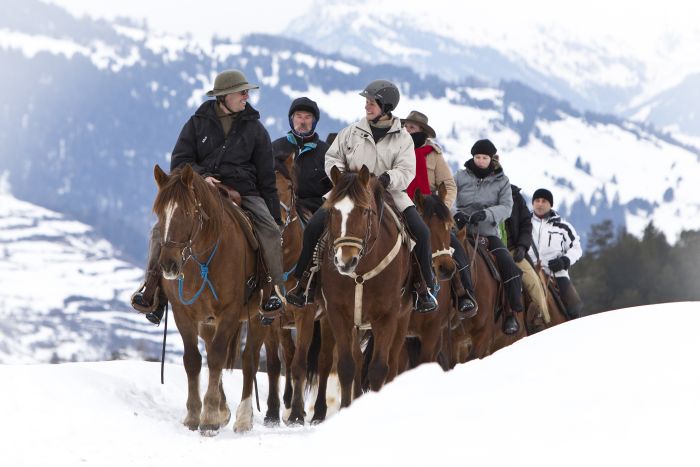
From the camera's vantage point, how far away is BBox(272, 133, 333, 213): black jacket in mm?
14422

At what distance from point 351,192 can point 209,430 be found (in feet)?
8.89

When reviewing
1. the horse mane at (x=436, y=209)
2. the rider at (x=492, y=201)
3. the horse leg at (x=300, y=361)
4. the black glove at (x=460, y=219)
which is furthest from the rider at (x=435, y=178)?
the horse leg at (x=300, y=361)

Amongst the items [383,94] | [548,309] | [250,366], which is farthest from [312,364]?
[548,309]

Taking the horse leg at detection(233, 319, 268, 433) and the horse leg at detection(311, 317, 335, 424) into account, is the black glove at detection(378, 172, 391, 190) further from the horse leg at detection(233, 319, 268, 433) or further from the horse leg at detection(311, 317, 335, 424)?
the horse leg at detection(311, 317, 335, 424)

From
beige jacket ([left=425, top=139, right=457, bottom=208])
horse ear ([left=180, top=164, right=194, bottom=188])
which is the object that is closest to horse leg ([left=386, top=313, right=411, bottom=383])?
horse ear ([left=180, top=164, right=194, bottom=188])

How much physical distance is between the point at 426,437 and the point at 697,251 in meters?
77.8

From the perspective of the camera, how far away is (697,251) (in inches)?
3194

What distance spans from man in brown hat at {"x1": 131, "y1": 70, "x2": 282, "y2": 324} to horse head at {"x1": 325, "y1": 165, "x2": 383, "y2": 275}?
1.33 m

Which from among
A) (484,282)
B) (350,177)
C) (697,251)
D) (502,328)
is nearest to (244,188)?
(350,177)

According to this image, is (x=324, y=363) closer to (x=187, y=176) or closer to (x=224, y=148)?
(x=224, y=148)

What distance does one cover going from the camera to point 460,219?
1557cm

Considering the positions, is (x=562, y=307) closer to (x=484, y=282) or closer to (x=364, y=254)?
(x=484, y=282)

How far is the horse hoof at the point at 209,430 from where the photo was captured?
36.0ft

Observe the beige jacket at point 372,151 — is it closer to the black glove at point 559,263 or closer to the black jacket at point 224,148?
the black jacket at point 224,148
